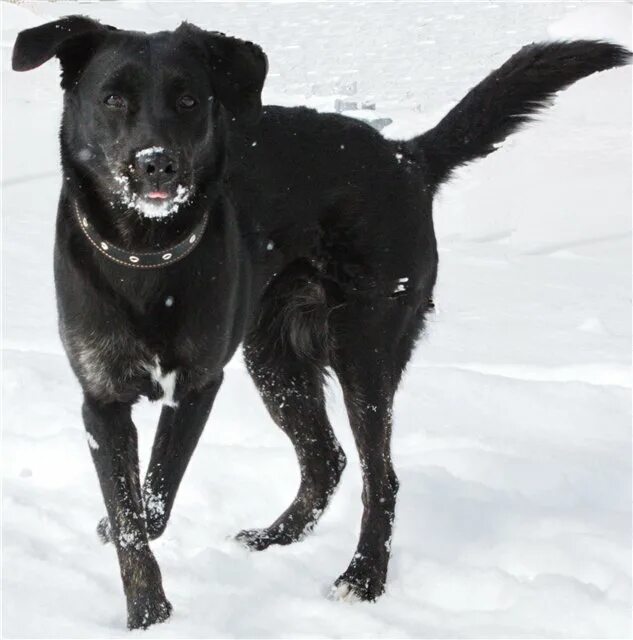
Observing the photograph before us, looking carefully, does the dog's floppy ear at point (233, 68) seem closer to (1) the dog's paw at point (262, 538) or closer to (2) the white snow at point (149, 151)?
(2) the white snow at point (149, 151)

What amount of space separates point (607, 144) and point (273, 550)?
8.17m

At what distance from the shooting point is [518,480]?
447 centimetres

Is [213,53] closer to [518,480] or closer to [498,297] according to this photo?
[518,480]

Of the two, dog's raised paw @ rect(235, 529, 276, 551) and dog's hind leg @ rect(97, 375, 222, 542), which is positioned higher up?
dog's hind leg @ rect(97, 375, 222, 542)

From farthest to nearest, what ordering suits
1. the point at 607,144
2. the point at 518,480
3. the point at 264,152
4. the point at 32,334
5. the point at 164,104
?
the point at 607,144 < the point at 32,334 < the point at 518,480 < the point at 264,152 < the point at 164,104

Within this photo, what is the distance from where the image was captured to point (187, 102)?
3.23 m

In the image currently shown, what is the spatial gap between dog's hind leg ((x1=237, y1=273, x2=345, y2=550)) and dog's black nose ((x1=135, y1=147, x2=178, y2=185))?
1118 millimetres

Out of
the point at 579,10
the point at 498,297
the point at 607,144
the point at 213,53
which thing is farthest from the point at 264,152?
the point at 579,10

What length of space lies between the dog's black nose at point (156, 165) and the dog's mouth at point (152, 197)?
0.18 ft

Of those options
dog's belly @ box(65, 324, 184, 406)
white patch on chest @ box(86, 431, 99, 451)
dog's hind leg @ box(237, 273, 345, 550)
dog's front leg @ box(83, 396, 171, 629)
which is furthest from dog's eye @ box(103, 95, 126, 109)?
dog's hind leg @ box(237, 273, 345, 550)

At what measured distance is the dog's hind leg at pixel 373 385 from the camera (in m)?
3.91

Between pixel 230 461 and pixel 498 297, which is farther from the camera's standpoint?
pixel 498 297

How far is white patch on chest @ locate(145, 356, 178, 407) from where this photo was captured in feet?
11.0

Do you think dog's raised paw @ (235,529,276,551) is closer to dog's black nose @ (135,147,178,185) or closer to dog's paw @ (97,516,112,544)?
dog's paw @ (97,516,112,544)
